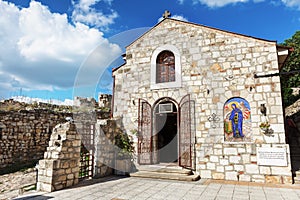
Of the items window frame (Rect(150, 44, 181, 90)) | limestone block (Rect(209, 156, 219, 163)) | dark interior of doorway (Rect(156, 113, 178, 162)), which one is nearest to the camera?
limestone block (Rect(209, 156, 219, 163))

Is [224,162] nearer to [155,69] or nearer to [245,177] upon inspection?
[245,177]

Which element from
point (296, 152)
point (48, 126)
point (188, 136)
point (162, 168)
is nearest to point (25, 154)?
point (48, 126)

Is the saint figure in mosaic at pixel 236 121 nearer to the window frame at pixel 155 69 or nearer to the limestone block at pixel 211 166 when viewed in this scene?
the limestone block at pixel 211 166

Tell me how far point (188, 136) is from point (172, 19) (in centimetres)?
485

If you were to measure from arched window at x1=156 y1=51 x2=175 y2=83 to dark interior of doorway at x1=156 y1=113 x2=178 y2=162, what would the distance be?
5.08 ft

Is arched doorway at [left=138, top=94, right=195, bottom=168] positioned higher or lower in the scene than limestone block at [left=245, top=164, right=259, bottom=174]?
higher

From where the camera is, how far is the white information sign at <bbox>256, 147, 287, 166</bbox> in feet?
18.9

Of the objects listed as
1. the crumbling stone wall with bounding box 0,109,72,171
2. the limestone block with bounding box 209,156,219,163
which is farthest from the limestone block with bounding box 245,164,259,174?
the crumbling stone wall with bounding box 0,109,72,171

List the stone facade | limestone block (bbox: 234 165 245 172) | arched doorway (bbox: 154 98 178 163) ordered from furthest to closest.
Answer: arched doorway (bbox: 154 98 178 163)
limestone block (bbox: 234 165 245 172)
the stone facade

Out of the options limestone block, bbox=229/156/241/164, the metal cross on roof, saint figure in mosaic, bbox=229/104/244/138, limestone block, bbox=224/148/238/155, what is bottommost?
limestone block, bbox=229/156/241/164

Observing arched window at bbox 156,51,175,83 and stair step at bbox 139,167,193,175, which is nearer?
stair step at bbox 139,167,193,175

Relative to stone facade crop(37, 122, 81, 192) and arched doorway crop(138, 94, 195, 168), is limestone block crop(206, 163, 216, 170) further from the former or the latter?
stone facade crop(37, 122, 81, 192)

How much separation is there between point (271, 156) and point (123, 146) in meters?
4.94

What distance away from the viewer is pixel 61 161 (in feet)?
17.6
